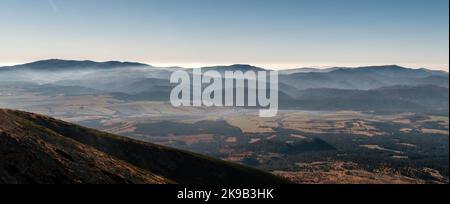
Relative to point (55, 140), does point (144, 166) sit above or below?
below
